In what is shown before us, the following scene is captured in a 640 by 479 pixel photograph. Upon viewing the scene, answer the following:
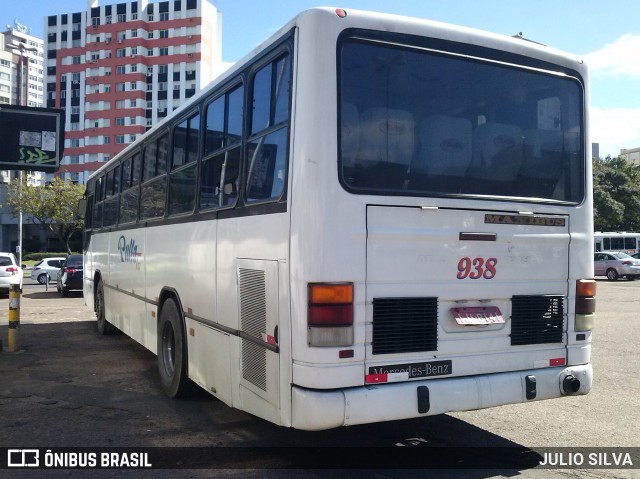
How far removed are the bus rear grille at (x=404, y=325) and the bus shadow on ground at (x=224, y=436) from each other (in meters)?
1.04

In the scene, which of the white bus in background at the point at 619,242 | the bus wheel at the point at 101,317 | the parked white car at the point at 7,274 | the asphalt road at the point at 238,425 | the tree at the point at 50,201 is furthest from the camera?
the tree at the point at 50,201

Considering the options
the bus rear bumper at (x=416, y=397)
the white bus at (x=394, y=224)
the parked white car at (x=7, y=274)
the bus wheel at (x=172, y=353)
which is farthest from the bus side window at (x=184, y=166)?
the parked white car at (x=7, y=274)

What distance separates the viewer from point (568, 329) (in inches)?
205

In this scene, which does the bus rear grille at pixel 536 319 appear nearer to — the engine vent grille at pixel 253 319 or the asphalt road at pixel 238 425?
the asphalt road at pixel 238 425

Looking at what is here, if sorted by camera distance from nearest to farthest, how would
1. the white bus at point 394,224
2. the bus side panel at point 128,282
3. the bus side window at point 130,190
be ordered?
the white bus at point 394,224 → the bus side panel at point 128,282 → the bus side window at point 130,190

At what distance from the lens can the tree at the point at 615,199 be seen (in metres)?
49.2

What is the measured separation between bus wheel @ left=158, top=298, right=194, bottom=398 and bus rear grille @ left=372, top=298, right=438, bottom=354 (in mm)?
2986

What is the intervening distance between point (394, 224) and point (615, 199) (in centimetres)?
5425

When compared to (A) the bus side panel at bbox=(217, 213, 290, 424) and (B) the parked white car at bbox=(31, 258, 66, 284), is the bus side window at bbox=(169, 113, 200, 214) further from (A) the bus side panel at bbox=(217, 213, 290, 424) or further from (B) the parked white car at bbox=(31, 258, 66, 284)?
(B) the parked white car at bbox=(31, 258, 66, 284)

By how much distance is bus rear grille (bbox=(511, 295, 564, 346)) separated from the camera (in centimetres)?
498

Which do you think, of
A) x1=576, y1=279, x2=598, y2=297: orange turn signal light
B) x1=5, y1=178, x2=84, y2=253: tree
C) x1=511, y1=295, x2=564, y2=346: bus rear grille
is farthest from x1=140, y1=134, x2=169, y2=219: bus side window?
x1=5, y1=178, x2=84, y2=253: tree

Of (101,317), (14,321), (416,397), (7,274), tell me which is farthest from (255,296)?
(7,274)

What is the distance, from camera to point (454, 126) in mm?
4859

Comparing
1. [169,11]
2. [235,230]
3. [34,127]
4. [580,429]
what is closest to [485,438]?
[580,429]
